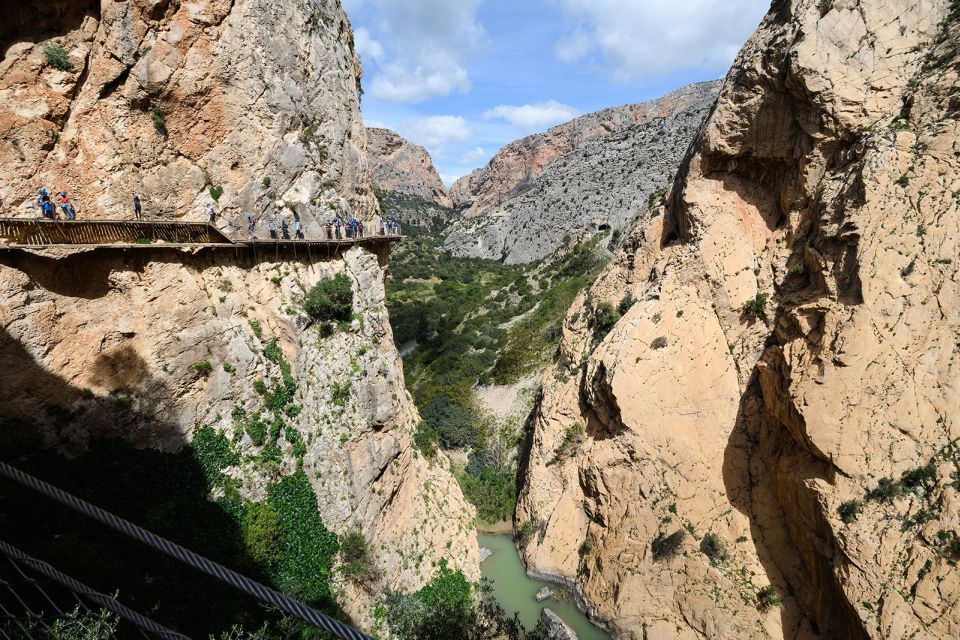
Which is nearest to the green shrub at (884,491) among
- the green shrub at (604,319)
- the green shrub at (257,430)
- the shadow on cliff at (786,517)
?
the shadow on cliff at (786,517)

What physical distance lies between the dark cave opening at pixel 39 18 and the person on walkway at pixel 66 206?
3676 mm

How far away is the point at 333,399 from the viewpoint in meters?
15.7

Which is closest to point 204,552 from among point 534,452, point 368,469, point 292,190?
point 368,469

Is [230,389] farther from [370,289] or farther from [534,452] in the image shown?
[534,452]

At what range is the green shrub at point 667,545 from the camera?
1761 centimetres

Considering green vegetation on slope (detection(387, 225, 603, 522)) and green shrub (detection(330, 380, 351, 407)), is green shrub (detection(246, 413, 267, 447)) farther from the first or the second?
green vegetation on slope (detection(387, 225, 603, 522))

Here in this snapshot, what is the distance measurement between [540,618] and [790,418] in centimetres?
1274

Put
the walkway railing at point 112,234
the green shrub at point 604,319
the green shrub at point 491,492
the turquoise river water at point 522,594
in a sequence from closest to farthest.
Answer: the walkway railing at point 112,234 → the turquoise river water at point 522,594 → the green shrub at point 604,319 → the green shrub at point 491,492

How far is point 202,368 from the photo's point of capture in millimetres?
13070

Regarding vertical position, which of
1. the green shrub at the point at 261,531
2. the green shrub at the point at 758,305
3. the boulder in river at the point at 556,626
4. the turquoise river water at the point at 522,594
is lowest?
the turquoise river water at the point at 522,594

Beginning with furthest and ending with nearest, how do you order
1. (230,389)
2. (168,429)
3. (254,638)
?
(230,389) < (168,429) < (254,638)

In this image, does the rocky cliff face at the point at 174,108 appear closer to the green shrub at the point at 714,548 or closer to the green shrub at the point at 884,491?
the green shrub at the point at 714,548

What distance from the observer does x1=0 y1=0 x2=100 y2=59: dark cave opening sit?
11453 millimetres

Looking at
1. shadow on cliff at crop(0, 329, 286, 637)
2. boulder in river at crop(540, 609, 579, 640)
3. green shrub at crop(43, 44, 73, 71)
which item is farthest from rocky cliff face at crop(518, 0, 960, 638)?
green shrub at crop(43, 44, 73, 71)
